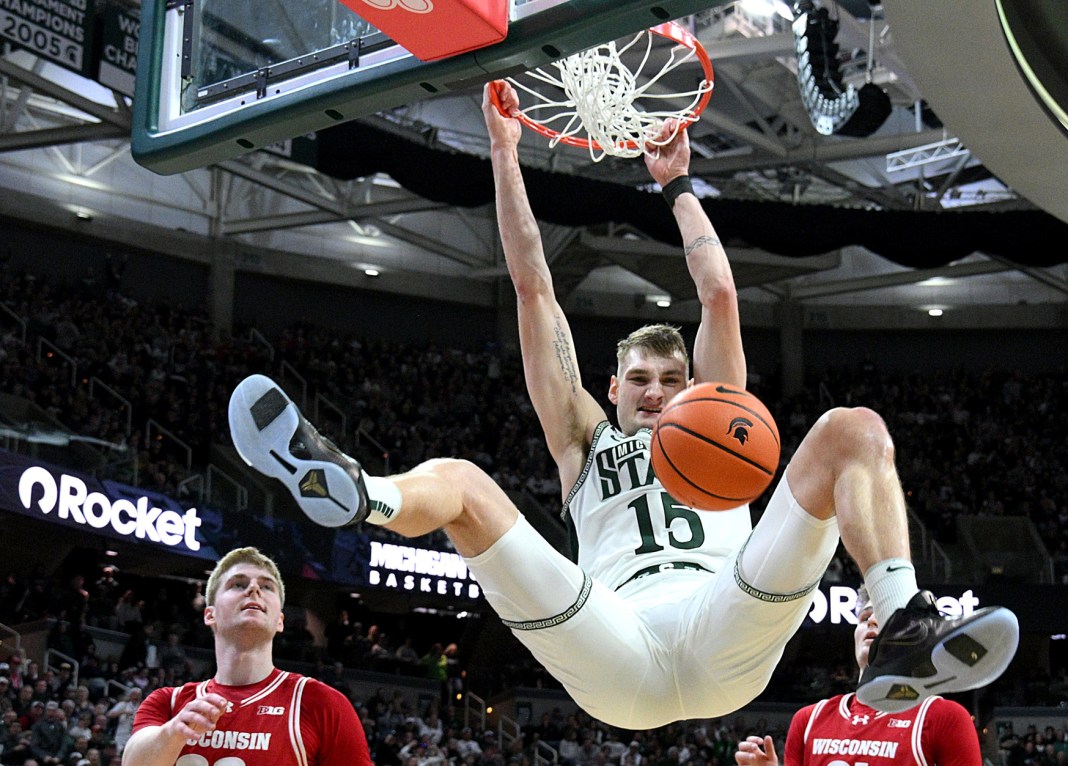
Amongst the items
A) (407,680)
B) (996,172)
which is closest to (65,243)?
(407,680)

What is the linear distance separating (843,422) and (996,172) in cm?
923

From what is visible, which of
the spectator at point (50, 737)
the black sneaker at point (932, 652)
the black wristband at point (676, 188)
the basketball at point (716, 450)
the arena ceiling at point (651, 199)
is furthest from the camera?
the arena ceiling at point (651, 199)

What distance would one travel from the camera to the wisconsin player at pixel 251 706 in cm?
482

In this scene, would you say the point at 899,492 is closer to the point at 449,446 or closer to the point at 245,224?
the point at 449,446

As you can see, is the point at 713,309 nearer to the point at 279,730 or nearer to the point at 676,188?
the point at 676,188

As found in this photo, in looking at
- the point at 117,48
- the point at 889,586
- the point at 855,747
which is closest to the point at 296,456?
the point at 889,586

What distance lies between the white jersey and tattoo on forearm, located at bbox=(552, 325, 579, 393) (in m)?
0.28

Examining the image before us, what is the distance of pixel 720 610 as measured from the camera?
4902 millimetres

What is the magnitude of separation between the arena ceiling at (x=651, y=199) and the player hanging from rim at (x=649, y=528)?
695 cm

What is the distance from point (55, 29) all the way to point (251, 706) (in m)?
12.7

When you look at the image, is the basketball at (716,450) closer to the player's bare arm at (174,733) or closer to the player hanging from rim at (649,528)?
the player hanging from rim at (649,528)

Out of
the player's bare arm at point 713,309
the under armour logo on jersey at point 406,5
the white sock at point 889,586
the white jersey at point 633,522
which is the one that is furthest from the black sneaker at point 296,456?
the player's bare arm at point 713,309

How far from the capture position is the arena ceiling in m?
19.5

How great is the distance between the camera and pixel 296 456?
4215mm
